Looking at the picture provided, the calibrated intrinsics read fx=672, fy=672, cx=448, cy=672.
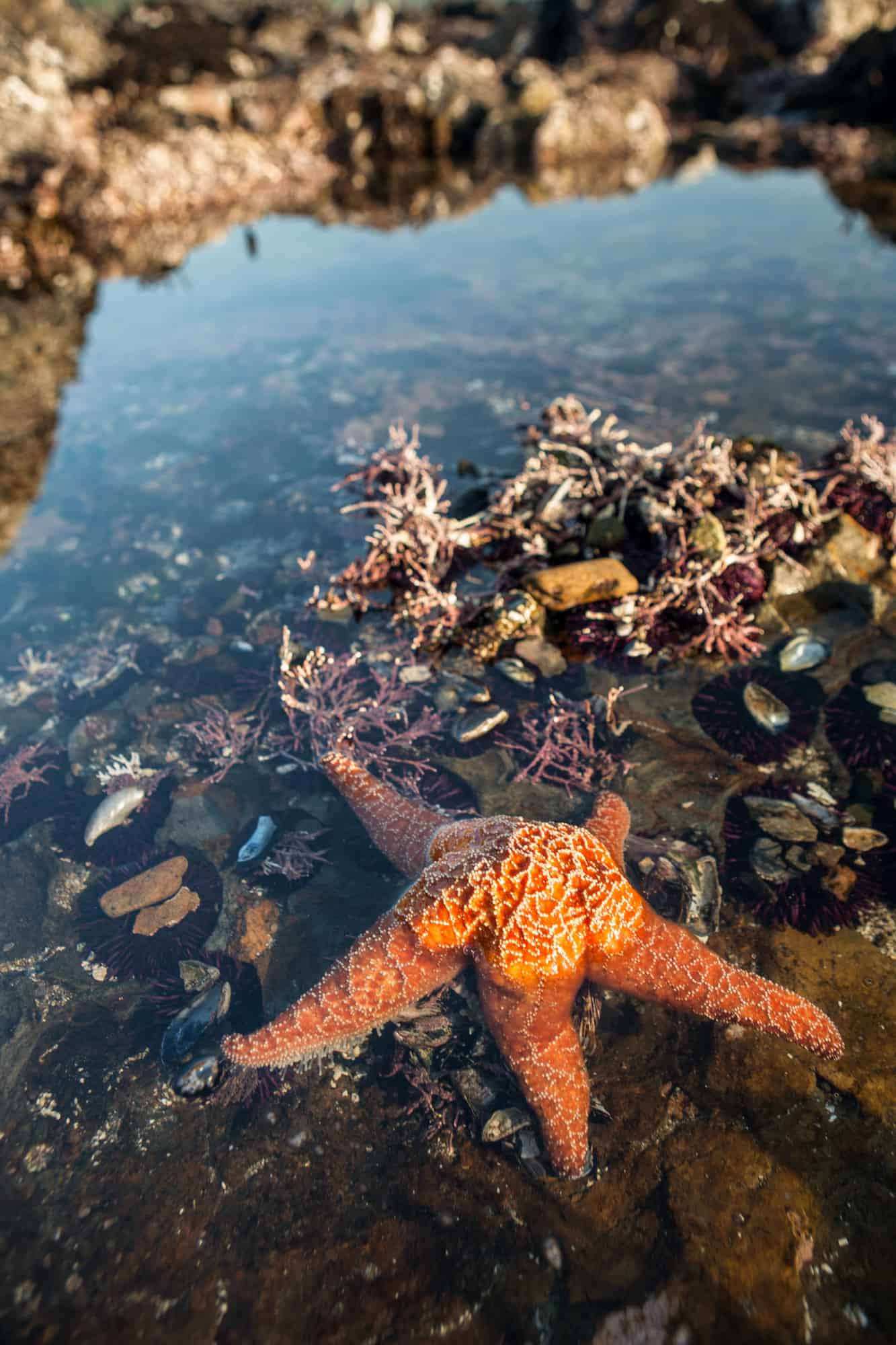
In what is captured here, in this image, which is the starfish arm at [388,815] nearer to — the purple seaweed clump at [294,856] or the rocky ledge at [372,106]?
the purple seaweed clump at [294,856]

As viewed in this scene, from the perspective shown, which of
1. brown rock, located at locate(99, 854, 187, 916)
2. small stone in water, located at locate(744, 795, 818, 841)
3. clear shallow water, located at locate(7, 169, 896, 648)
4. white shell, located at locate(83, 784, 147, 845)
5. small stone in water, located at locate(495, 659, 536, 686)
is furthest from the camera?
clear shallow water, located at locate(7, 169, 896, 648)

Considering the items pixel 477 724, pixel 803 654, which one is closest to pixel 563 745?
pixel 477 724

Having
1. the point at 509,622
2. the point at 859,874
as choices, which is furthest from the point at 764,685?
the point at 509,622

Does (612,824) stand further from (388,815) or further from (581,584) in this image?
(581,584)

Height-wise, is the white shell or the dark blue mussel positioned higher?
the white shell

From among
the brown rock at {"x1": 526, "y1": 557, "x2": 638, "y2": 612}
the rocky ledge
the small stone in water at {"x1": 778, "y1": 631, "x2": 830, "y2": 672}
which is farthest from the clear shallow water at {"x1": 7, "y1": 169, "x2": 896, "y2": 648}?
the small stone in water at {"x1": 778, "y1": 631, "x2": 830, "y2": 672}

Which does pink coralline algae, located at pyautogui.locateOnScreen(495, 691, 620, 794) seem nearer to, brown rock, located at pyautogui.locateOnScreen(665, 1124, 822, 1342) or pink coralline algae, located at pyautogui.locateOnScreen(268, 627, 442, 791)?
pink coralline algae, located at pyautogui.locateOnScreen(268, 627, 442, 791)
